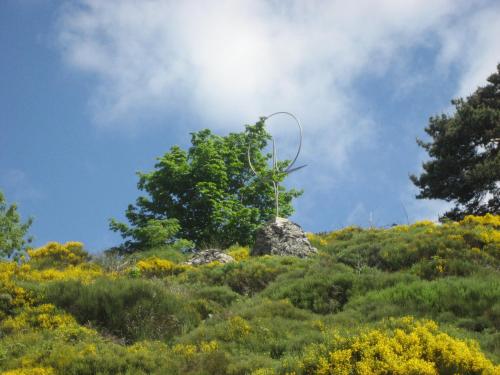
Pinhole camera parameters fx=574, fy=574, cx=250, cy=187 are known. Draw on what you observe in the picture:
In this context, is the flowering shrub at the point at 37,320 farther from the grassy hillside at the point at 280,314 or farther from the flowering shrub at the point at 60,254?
the flowering shrub at the point at 60,254

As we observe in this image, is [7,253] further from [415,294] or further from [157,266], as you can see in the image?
[415,294]

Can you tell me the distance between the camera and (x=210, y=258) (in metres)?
18.6

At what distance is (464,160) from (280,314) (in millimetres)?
20437

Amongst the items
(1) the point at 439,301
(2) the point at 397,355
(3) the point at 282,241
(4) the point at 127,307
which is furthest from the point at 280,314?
(3) the point at 282,241

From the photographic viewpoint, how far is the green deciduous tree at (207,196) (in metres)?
28.2

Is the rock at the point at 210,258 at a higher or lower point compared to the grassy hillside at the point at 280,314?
higher

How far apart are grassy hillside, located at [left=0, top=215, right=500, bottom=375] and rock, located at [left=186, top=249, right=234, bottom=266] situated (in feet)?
3.98

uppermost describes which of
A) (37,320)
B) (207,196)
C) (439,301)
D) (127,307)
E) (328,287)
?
(207,196)

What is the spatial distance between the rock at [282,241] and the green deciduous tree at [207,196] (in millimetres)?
6650

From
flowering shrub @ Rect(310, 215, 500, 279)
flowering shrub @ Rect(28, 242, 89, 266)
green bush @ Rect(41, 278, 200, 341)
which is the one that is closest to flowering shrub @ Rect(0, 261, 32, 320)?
green bush @ Rect(41, 278, 200, 341)

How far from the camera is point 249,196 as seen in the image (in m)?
31.5

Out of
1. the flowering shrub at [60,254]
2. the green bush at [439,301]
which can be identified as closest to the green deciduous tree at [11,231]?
the flowering shrub at [60,254]

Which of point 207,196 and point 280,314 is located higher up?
point 207,196

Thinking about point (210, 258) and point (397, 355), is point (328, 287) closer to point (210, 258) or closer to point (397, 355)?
point (397, 355)
